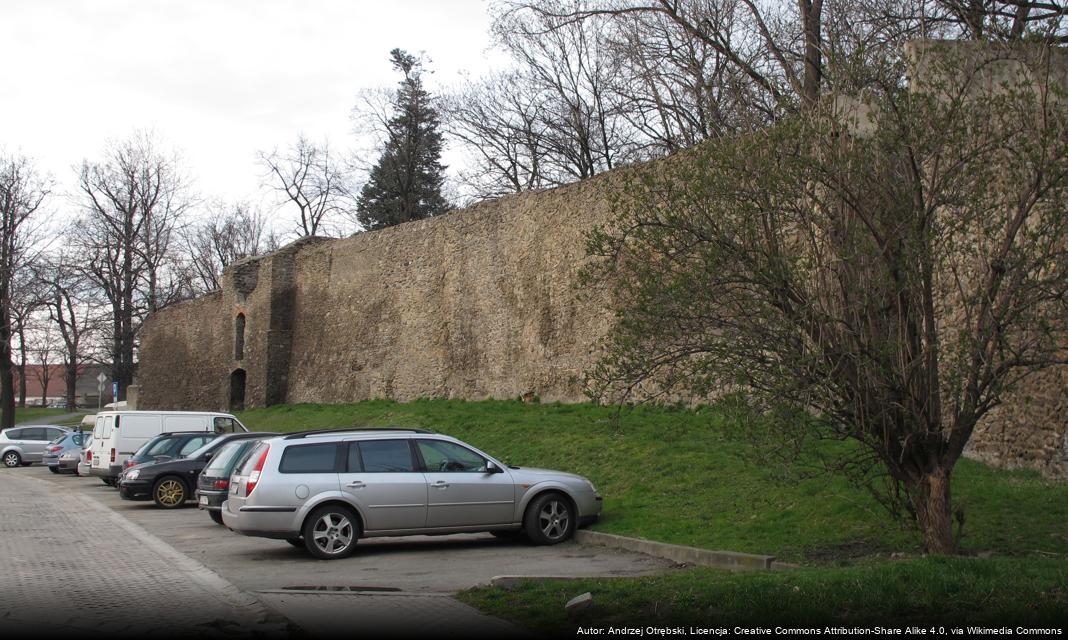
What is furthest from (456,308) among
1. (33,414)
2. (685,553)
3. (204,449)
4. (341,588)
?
(33,414)

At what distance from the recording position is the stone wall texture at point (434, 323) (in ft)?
71.8

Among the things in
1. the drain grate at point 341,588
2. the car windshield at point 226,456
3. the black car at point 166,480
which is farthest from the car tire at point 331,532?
the black car at point 166,480

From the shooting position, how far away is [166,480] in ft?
61.1

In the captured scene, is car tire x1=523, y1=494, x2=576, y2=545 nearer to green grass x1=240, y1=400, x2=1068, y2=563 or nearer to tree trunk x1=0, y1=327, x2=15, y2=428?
green grass x1=240, y1=400, x2=1068, y2=563

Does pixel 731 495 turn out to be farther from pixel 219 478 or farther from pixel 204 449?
pixel 204 449

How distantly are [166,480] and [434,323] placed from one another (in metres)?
10.9

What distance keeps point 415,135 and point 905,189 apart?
42.5 metres

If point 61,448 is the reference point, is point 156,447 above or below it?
above

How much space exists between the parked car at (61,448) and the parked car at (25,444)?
4.30 metres

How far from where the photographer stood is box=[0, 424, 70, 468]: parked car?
113 feet

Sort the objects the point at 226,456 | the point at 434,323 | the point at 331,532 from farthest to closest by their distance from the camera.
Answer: the point at 434,323 < the point at 226,456 < the point at 331,532

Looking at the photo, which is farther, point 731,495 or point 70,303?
point 70,303

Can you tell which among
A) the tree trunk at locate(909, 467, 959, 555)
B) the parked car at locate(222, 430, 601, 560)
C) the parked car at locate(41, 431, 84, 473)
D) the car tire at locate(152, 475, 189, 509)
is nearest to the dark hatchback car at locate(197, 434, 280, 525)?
the parked car at locate(222, 430, 601, 560)

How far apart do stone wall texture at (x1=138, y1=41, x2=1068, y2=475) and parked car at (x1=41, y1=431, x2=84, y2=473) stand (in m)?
7.69
